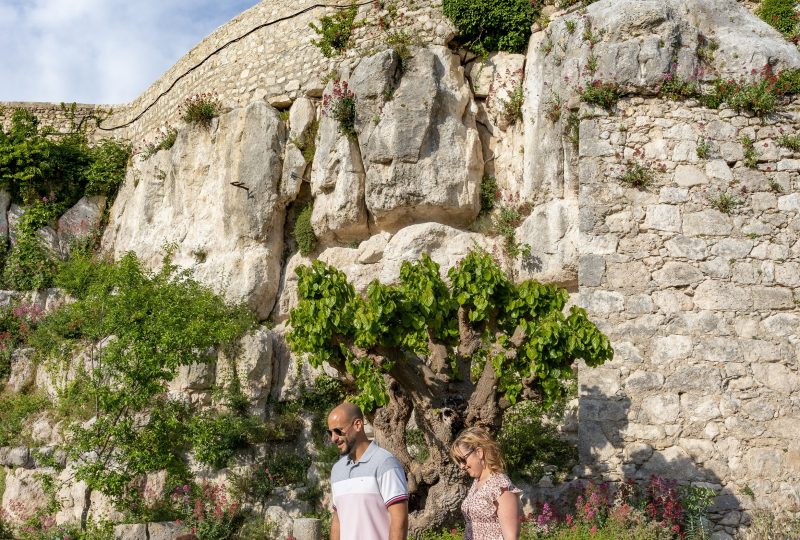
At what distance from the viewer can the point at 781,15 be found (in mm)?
8633

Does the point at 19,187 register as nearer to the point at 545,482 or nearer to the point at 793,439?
the point at 545,482

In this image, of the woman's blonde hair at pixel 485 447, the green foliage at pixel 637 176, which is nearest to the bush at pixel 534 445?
the green foliage at pixel 637 176

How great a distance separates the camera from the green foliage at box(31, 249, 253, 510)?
7469 millimetres

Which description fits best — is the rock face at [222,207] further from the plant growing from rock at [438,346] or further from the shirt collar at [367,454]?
the shirt collar at [367,454]

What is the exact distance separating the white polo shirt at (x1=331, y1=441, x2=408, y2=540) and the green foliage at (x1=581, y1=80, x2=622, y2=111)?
17.3 ft

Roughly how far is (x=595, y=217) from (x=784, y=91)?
2.38 meters

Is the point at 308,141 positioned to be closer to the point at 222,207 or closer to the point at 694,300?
the point at 222,207

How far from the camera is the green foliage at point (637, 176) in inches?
280

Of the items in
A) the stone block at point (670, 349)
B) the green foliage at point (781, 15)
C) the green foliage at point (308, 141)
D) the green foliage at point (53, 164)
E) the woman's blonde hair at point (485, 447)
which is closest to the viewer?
the woman's blonde hair at point (485, 447)

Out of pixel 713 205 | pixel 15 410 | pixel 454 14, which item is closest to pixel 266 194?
pixel 454 14

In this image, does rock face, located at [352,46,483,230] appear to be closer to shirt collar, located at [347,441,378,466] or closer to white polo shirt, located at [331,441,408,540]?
shirt collar, located at [347,441,378,466]

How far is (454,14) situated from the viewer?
Answer: 34.4ft

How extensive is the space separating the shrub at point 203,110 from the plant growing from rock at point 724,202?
8668mm

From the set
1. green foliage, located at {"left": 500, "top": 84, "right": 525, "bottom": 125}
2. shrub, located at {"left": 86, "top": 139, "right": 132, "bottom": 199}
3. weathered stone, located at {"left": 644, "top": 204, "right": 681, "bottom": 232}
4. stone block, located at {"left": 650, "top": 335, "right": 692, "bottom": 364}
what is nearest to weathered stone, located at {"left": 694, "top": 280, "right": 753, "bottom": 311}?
stone block, located at {"left": 650, "top": 335, "right": 692, "bottom": 364}
